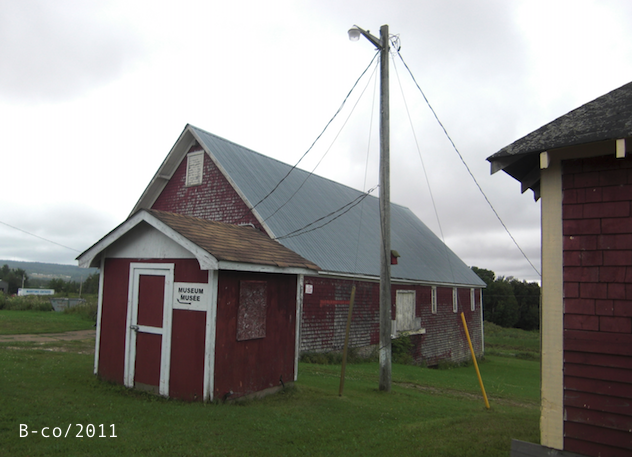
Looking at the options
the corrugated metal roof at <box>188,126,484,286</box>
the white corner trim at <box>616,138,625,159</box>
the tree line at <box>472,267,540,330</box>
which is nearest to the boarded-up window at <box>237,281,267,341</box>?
the white corner trim at <box>616,138,625,159</box>

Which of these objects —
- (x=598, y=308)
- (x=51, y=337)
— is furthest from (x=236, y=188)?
(x=598, y=308)

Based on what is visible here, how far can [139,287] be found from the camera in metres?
9.06

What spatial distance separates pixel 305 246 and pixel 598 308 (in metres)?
12.6

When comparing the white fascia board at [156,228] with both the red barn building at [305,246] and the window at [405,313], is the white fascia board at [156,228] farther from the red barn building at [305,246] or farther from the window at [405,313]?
the window at [405,313]

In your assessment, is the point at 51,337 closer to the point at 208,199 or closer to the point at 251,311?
the point at 208,199

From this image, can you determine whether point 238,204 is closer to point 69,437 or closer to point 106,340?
point 106,340

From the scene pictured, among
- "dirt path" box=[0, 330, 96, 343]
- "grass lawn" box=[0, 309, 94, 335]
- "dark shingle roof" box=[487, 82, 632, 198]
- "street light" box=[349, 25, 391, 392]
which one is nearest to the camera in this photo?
"dark shingle roof" box=[487, 82, 632, 198]

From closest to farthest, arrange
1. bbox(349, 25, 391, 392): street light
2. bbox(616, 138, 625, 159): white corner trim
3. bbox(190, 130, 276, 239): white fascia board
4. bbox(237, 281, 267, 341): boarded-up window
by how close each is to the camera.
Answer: bbox(616, 138, 625, 159): white corner trim → bbox(237, 281, 267, 341): boarded-up window → bbox(349, 25, 391, 392): street light → bbox(190, 130, 276, 239): white fascia board

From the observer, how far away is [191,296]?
8.35m

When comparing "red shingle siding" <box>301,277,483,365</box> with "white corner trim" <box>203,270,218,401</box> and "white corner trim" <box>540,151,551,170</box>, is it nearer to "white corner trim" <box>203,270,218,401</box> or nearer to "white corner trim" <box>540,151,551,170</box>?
"white corner trim" <box>203,270,218,401</box>

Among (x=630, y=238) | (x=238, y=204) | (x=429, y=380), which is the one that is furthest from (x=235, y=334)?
(x=238, y=204)

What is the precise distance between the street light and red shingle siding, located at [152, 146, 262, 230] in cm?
692

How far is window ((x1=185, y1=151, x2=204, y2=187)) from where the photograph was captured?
19000 millimetres

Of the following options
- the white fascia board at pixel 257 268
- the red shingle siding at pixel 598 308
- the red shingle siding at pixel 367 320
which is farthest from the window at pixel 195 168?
the red shingle siding at pixel 598 308
